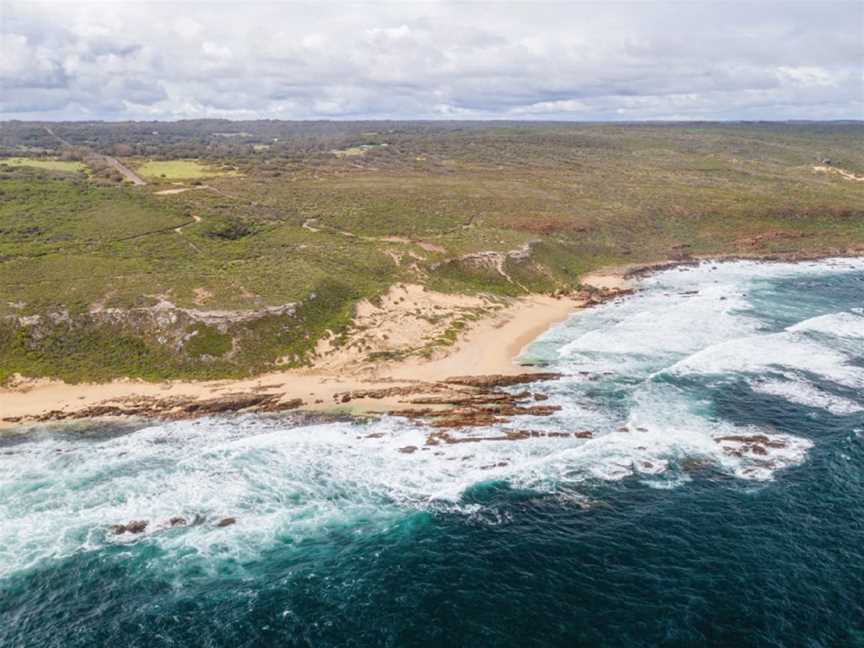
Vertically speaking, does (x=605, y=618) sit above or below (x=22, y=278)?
below

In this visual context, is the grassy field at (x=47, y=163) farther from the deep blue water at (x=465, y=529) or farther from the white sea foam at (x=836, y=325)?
the white sea foam at (x=836, y=325)

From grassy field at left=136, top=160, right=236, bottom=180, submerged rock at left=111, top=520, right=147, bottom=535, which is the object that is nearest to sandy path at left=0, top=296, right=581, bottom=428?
submerged rock at left=111, top=520, right=147, bottom=535

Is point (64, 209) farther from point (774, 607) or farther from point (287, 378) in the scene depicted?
point (774, 607)

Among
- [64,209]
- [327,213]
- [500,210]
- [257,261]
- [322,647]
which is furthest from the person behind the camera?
[500,210]

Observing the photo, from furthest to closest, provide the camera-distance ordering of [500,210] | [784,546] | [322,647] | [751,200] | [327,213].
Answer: [751,200]
[500,210]
[327,213]
[784,546]
[322,647]

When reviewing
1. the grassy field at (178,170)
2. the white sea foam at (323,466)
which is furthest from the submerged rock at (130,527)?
the grassy field at (178,170)

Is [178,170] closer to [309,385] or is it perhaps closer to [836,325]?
[309,385]

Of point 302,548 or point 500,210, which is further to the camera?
point 500,210

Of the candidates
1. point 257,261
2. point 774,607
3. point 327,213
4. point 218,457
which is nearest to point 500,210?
point 327,213
